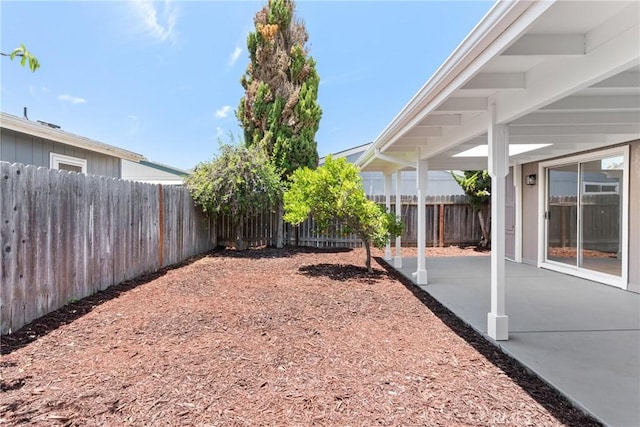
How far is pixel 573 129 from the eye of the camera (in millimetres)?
4422

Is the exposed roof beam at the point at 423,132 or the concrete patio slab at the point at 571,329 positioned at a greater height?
the exposed roof beam at the point at 423,132

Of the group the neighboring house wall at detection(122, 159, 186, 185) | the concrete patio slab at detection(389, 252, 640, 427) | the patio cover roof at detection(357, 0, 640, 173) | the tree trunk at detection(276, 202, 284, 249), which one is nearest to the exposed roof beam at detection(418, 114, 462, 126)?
the patio cover roof at detection(357, 0, 640, 173)

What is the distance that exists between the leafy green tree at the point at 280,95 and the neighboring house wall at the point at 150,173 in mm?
7810

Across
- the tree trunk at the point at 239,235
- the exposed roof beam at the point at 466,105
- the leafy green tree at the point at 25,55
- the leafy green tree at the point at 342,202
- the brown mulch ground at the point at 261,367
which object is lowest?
the brown mulch ground at the point at 261,367

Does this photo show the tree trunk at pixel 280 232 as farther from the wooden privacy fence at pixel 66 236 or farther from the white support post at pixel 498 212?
the white support post at pixel 498 212

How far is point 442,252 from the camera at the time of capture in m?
10.3

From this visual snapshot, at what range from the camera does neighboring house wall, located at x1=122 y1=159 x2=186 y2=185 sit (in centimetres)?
1683

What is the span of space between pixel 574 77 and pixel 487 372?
2.37 meters

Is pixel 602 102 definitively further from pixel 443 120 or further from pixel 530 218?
pixel 530 218

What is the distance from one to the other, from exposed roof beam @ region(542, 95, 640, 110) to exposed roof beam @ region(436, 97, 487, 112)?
68 cm

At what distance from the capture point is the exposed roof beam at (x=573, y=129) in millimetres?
4301

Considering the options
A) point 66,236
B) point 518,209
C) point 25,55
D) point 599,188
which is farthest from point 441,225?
point 25,55

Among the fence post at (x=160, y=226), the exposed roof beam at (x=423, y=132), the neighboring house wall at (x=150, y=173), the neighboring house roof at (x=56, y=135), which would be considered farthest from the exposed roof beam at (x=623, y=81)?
the neighboring house wall at (x=150, y=173)

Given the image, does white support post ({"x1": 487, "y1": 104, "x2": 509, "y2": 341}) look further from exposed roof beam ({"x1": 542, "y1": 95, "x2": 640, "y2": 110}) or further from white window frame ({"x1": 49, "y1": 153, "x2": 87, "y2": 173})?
white window frame ({"x1": 49, "y1": 153, "x2": 87, "y2": 173})
